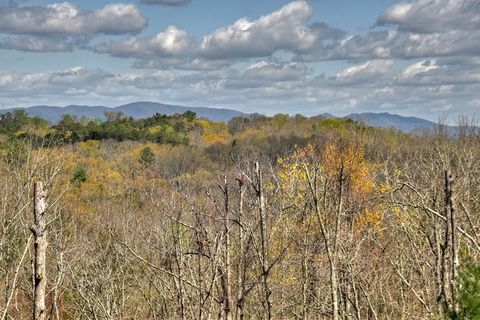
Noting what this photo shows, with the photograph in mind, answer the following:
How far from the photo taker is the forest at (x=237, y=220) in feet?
20.4

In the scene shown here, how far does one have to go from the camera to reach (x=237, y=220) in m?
6.24

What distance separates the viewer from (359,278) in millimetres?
9555

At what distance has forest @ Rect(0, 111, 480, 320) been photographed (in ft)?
20.4

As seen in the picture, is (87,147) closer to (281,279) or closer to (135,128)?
(135,128)

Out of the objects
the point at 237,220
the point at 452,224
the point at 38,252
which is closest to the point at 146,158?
the point at 237,220

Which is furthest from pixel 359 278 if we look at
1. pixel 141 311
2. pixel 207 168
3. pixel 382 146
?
pixel 207 168

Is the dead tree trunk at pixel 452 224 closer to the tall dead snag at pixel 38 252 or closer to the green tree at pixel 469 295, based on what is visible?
the green tree at pixel 469 295

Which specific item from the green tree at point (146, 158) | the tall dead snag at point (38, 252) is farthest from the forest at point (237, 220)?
the green tree at point (146, 158)

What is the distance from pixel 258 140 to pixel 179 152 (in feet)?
36.4

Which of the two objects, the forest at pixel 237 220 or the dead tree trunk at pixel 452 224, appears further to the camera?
the forest at pixel 237 220

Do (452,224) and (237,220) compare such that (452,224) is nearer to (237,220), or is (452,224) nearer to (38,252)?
(237,220)

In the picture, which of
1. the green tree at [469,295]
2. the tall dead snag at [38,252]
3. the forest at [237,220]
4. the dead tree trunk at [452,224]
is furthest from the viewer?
the forest at [237,220]

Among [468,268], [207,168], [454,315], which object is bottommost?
[207,168]

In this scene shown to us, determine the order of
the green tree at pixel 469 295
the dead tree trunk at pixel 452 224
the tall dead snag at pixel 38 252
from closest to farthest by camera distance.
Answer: the tall dead snag at pixel 38 252 → the green tree at pixel 469 295 → the dead tree trunk at pixel 452 224
